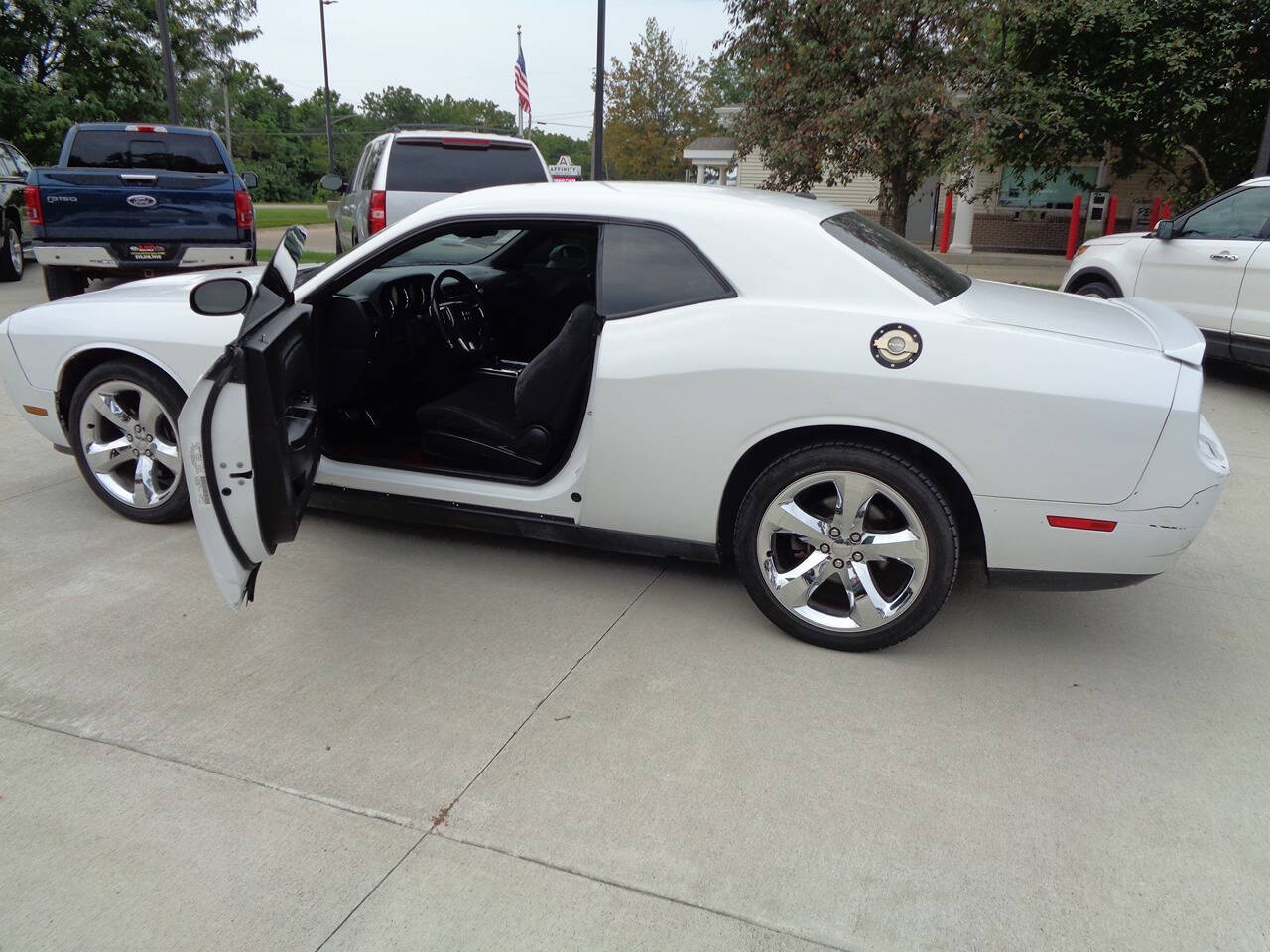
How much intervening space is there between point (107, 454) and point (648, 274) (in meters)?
2.66

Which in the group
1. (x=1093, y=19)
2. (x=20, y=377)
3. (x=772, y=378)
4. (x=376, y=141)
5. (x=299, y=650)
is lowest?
(x=299, y=650)

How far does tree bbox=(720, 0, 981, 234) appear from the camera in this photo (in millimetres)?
10906

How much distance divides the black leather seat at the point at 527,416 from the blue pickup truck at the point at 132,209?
668 cm

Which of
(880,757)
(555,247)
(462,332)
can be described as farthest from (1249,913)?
(555,247)

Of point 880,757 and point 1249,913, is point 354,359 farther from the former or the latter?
point 1249,913

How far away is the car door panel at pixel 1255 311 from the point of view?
23.6ft

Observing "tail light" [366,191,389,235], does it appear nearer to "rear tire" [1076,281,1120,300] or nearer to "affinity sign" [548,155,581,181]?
"rear tire" [1076,281,1120,300]

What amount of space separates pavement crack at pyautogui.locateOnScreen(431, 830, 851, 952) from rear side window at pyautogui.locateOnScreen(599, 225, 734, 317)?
75.1 inches

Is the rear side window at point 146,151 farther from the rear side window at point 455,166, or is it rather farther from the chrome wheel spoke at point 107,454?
the chrome wheel spoke at point 107,454

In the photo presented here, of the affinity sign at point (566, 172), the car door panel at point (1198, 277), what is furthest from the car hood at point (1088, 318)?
the affinity sign at point (566, 172)

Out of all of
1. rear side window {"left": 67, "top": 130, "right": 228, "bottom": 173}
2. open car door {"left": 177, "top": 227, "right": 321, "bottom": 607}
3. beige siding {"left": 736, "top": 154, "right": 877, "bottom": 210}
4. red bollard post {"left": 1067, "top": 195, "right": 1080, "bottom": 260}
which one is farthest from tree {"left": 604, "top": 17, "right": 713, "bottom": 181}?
open car door {"left": 177, "top": 227, "right": 321, "bottom": 607}

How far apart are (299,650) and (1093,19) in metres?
13.3

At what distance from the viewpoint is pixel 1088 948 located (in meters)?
2.15

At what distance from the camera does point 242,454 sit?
286 cm
